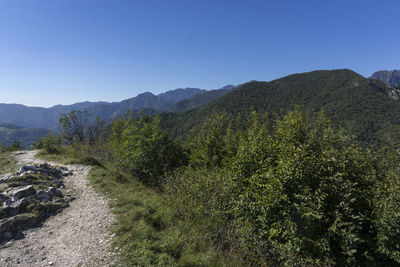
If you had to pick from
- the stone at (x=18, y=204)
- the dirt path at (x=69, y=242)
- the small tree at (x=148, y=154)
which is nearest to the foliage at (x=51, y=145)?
the small tree at (x=148, y=154)

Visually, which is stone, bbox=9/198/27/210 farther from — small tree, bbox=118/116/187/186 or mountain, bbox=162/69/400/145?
mountain, bbox=162/69/400/145

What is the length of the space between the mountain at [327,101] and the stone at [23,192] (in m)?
57.2

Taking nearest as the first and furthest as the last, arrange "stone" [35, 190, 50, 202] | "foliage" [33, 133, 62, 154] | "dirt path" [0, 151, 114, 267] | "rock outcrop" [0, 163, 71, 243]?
"dirt path" [0, 151, 114, 267] → "rock outcrop" [0, 163, 71, 243] → "stone" [35, 190, 50, 202] → "foliage" [33, 133, 62, 154]

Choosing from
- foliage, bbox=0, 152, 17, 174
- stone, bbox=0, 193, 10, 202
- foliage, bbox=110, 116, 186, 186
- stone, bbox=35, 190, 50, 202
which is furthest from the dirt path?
foliage, bbox=0, 152, 17, 174

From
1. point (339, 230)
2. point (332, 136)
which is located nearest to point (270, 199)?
point (339, 230)

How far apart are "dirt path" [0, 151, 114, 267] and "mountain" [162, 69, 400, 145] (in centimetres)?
5748

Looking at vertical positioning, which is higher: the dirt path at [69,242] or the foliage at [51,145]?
the foliage at [51,145]

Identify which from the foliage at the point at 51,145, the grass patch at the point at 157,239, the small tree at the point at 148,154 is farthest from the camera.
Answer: the foliage at the point at 51,145

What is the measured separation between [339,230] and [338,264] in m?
1.33

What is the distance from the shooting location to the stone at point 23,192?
8.33 m

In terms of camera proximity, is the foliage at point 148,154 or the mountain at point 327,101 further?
the mountain at point 327,101

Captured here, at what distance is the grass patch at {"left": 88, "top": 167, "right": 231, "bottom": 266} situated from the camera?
221 inches

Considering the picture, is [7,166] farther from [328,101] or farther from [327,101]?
[328,101]

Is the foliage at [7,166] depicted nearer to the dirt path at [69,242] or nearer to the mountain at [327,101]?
the dirt path at [69,242]
